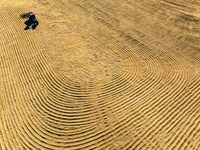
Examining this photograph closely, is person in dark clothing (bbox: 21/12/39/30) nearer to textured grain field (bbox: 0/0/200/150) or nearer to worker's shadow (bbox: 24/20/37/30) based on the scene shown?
worker's shadow (bbox: 24/20/37/30)

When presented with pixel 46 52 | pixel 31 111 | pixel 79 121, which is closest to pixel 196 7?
pixel 46 52

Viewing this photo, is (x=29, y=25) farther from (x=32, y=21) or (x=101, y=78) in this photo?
(x=101, y=78)

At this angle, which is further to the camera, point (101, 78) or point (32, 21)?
point (32, 21)

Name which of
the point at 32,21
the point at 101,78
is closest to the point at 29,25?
the point at 32,21

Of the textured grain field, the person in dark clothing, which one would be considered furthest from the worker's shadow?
the textured grain field

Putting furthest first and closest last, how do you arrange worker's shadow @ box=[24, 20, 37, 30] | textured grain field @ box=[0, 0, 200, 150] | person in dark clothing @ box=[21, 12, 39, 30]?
person in dark clothing @ box=[21, 12, 39, 30] < worker's shadow @ box=[24, 20, 37, 30] < textured grain field @ box=[0, 0, 200, 150]

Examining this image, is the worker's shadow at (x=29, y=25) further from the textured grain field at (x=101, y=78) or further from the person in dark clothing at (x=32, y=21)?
the textured grain field at (x=101, y=78)

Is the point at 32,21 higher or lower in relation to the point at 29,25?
higher

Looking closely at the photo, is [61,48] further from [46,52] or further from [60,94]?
[60,94]
